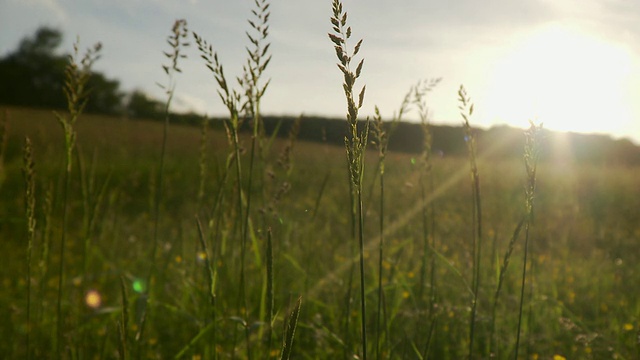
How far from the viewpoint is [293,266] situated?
2.90 metres

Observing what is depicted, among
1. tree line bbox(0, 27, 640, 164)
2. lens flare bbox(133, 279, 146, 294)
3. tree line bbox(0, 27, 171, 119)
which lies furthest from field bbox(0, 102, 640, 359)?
tree line bbox(0, 27, 171, 119)

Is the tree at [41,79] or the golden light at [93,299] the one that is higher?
the tree at [41,79]

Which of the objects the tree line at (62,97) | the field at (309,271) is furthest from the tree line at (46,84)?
the field at (309,271)

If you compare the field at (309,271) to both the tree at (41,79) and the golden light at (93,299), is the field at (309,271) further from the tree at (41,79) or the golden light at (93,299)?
the tree at (41,79)

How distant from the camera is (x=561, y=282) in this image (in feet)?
13.0

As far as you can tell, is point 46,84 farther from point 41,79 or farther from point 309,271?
Result: point 309,271

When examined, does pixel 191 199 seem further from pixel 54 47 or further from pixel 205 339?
pixel 54 47

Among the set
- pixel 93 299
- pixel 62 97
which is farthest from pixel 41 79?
pixel 93 299

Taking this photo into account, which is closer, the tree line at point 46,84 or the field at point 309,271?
the field at point 309,271

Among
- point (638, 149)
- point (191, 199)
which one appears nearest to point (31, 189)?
point (191, 199)

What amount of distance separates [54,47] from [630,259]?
2072 inches

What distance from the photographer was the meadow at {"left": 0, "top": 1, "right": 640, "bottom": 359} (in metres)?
1.31

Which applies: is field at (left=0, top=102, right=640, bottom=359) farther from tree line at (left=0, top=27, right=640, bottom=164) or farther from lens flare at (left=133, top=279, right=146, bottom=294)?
tree line at (left=0, top=27, right=640, bottom=164)

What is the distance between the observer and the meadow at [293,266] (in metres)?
1.31
